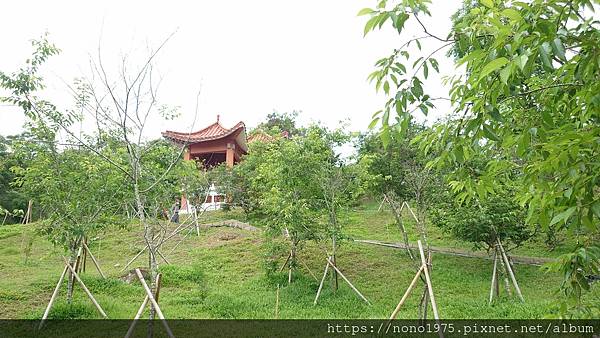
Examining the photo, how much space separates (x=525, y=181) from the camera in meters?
1.74

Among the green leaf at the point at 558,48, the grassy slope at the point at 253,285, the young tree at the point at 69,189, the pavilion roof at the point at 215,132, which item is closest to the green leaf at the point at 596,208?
the green leaf at the point at 558,48

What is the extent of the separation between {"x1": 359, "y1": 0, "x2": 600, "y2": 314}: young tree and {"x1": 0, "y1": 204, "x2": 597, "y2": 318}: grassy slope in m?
5.37

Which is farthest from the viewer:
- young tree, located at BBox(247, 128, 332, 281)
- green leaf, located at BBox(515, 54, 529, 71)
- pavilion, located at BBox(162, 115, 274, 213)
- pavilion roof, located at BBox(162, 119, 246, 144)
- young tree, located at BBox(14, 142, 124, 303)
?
pavilion, located at BBox(162, 115, 274, 213)

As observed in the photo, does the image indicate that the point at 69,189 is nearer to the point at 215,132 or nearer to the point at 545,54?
the point at 545,54

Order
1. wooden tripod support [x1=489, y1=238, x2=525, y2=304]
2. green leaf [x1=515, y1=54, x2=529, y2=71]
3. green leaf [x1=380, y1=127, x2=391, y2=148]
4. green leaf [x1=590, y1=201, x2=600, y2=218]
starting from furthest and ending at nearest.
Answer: wooden tripod support [x1=489, y1=238, x2=525, y2=304] < green leaf [x1=380, y1=127, x2=391, y2=148] < green leaf [x1=590, y1=201, x2=600, y2=218] < green leaf [x1=515, y1=54, x2=529, y2=71]

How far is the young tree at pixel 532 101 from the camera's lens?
1235 mm

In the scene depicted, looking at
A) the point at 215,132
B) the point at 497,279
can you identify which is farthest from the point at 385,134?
the point at 215,132

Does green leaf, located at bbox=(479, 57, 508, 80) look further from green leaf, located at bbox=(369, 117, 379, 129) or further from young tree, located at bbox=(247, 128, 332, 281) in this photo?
young tree, located at bbox=(247, 128, 332, 281)

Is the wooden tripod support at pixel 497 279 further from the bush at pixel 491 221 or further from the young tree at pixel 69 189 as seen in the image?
the young tree at pixel 69 189

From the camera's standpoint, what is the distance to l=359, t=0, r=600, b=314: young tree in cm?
124

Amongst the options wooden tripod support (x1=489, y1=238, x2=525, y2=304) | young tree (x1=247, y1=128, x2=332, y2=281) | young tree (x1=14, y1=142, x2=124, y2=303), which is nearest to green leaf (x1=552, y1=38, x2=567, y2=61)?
young tree (x1=14, y1=142, x2=124, y2=303)

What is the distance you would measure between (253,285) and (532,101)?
7780 millimetres

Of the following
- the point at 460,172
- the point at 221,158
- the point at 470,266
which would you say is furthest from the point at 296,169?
the point at 221,158

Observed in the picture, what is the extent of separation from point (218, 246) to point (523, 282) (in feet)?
26.8
